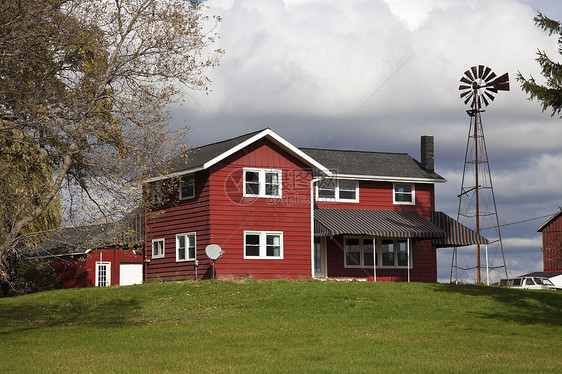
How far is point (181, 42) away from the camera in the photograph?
67.1ft

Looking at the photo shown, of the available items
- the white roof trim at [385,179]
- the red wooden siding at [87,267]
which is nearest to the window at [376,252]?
the white roof trim at [385,179]

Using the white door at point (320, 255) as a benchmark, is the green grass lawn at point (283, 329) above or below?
below

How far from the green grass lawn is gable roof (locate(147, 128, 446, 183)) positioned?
6251 mm

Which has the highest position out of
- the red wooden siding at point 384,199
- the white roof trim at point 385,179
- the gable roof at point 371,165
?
the gable roof at point 371,165

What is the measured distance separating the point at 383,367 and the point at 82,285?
32.1 m

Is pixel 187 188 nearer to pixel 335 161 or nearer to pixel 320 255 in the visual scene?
pixel 320 255

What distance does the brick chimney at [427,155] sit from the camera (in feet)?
137

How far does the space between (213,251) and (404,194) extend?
13.2 meters

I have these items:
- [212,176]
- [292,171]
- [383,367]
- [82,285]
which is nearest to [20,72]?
[383,367]

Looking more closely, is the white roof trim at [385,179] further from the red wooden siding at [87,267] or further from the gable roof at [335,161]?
the red wooden siding at [87,267]

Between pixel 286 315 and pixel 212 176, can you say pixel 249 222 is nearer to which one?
pixel 212 176

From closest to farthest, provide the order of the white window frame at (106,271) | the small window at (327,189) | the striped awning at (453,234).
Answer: the small window at (327,189)
the striped awning at (453,234)
the white window frame at (106,271)

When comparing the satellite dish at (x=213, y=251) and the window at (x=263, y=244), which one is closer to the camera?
the satellite dish at (x=213, y=251)

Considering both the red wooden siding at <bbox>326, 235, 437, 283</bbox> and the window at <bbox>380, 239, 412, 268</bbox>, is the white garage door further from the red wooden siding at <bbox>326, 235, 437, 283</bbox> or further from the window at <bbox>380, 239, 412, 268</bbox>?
the window at <bbox>380, 239, 412, 268</bbox>
